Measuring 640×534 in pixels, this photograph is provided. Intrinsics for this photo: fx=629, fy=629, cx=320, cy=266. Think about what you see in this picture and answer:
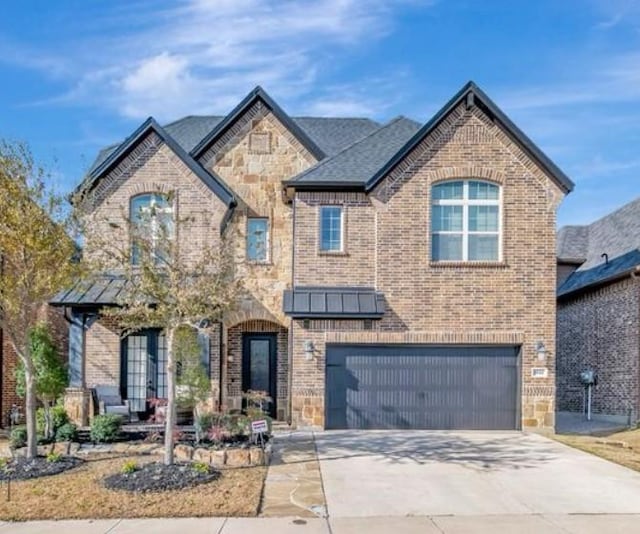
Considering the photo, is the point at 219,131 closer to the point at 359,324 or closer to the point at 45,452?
the point at 359,324

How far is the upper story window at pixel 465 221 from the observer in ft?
51.0

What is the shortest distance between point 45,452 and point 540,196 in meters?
12.3

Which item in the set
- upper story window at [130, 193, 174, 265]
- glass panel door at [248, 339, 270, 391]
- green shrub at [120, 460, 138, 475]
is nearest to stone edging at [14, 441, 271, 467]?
green shrub at [120, 460, 138, 475]

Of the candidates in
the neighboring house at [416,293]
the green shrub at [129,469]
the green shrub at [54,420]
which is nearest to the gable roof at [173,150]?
the neighboring house at [416,293]

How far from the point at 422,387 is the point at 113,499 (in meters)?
8.67

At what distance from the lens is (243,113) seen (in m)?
17.5

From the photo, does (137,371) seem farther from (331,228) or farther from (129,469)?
(129,469)

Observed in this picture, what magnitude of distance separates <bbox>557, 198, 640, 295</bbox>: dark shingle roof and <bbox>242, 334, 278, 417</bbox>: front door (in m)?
9.95

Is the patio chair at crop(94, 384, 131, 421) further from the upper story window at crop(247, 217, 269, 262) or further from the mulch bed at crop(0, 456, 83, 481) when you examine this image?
the upper story window at crop(247, 217, 269, 262)

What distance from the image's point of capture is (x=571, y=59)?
1262 centimetres

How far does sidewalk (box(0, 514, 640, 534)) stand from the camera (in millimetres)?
7273

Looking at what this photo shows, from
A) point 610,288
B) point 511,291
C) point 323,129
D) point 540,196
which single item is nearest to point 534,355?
point 511,291

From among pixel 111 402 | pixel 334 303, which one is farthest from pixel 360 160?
pixel 111 402

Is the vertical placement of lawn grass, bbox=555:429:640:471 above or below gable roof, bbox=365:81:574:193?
below
